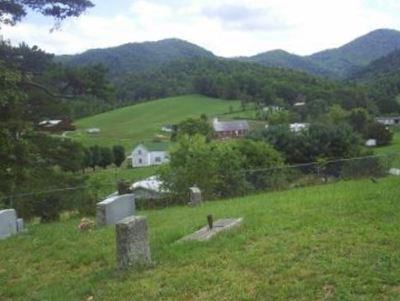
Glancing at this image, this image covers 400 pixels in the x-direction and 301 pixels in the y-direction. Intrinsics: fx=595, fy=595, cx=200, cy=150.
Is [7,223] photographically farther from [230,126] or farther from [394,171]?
[230,126]

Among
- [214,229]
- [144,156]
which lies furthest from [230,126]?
[214,229]

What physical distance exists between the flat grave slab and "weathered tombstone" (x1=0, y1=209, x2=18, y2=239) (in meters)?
5.41

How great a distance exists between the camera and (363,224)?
9703mm

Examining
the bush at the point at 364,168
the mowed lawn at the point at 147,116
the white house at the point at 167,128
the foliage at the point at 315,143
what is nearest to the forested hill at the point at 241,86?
the mowed lawn at the point at 147,116

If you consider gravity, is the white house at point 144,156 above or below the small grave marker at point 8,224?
below

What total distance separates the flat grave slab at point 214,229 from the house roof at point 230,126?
10894 cm

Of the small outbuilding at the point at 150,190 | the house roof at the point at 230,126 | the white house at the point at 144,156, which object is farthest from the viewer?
the house roof at the point at 230,126

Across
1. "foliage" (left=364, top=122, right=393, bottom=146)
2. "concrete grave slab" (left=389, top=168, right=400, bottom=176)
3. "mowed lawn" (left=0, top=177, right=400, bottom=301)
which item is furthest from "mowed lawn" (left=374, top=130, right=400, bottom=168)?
"mowed lawn" (left=0, top=177, right=400, bottom=301)

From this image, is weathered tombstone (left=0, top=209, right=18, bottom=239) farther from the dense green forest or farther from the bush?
the dense green forest

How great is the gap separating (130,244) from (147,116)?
5216 inches

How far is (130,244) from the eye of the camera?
8461 millimetres

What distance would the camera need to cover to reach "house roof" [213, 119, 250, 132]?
4755 inches

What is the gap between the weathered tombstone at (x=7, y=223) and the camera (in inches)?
550

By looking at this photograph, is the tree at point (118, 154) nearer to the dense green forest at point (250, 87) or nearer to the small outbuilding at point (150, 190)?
the dense green forest at point (250, 87)
